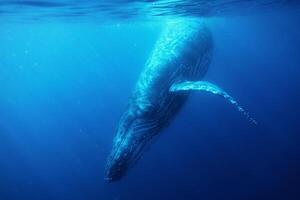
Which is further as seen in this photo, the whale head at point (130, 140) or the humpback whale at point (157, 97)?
the humpback whale at point (157, 97)

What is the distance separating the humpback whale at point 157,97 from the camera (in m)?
7.65

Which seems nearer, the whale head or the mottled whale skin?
the whale head

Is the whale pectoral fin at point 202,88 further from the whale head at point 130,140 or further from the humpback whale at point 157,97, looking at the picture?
the whale head at point 130,140

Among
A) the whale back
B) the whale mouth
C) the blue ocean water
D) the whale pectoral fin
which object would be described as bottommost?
the blue ocean water

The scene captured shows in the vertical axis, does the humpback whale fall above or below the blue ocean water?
above

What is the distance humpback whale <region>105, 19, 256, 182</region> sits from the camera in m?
7.65

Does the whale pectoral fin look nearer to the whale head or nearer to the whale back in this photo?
the whale back

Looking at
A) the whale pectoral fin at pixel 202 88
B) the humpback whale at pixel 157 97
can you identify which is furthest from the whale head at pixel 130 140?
the whale pectoral fin at pixel 202 88

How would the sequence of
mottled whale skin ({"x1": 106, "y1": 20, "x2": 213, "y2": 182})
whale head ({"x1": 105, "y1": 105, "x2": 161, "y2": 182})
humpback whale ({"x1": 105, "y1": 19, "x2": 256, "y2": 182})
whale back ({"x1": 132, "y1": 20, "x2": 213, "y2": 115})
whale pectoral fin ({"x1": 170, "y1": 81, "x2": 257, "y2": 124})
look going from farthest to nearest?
whale back ({"x1": 132, "y1": 20, "x2": 213, "y2": 115}) < mottled whale skin ({"x1": 106, "y1": 20, "x2": 213, "y2": 182}) < humpback whale ({"x1": 105, "y1": 19, "x2": 256, "y2": 182}) < whale head ({"x1": 105, "y1": 105, "x2": 161, "y2": 182}) < whale pectoral fin ({"x1": 170, "y1": 81, "x2": 257, "y2": 124})

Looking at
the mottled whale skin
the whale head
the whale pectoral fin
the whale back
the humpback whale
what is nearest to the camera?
the whale pectoral fin

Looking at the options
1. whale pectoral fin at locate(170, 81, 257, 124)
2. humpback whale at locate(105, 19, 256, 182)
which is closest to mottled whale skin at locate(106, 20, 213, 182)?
humpback whale at locate(105, 19, 256, 182)

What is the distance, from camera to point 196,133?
3253cm

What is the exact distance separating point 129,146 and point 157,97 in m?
1.57

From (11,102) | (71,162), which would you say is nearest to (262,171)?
(71,162)
